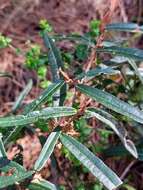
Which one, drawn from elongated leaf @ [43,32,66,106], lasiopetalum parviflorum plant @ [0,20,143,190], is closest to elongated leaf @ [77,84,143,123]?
lasiopetalum parviflorum plant @ [0,20,143,190]

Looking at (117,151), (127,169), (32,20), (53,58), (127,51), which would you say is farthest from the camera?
(32,20)

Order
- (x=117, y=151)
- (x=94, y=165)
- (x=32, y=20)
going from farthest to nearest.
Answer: (x=32, y=20)
(x=117, y=151)
(x=94, y=165)

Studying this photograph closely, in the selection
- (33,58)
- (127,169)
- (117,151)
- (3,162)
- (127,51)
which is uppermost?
(127,51)

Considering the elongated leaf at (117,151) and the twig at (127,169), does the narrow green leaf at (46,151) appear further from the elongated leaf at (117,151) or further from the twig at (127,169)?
the twig at (127,169)

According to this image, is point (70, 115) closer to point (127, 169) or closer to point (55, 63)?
point (55, 63)

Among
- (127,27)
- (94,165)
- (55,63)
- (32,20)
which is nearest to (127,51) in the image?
(127,27)

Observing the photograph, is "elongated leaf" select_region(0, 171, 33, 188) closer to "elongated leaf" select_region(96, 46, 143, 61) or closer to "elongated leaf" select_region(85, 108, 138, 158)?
"elongated leaf" select_region(85, 108, 138, 158)
